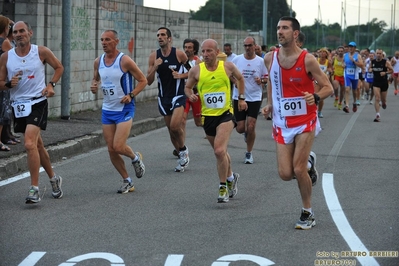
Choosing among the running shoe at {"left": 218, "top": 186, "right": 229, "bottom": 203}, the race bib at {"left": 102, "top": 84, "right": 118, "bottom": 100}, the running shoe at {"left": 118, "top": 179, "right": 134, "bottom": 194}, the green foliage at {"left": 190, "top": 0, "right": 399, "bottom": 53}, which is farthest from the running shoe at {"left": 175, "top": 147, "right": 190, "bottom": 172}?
the green foliage at {"left": 190, "top": 0, "right": 399, "bottom": 53}

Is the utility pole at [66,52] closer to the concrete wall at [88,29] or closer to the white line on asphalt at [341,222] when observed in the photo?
the concrete wall at [88,29]

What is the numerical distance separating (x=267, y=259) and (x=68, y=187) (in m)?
4.38

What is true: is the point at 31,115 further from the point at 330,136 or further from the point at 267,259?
the point at 330,136

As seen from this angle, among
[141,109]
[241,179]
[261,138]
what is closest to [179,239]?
[241,179]

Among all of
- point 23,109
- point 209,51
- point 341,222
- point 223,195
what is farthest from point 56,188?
point 341,222

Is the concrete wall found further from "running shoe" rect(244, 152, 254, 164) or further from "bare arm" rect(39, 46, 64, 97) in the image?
"bare arm" rect(39, 46, 64, 97)

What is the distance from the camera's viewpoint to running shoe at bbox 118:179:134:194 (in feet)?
34.0

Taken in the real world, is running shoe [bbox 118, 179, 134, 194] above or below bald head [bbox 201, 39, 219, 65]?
below

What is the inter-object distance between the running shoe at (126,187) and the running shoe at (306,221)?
279 centimetres

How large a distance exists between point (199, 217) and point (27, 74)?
2.68 meters

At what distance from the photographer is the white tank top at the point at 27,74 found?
32.2 feet

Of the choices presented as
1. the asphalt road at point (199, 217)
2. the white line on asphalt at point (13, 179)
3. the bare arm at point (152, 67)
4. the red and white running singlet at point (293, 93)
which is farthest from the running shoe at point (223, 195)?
the bare arm at point (152, 67)

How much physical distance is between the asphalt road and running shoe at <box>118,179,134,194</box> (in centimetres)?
12

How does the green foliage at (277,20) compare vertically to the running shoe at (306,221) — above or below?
above
